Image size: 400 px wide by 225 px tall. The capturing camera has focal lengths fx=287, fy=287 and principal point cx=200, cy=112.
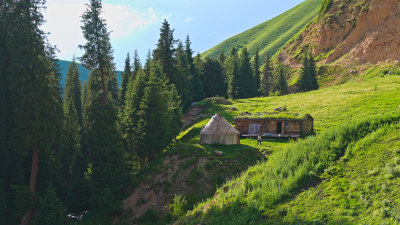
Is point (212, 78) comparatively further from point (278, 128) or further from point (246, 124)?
point (278, 128)

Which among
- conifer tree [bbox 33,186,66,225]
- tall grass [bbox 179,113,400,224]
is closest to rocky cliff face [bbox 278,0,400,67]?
tall grass [bbox 179,113,400,224]

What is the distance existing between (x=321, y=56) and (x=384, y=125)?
236 feet

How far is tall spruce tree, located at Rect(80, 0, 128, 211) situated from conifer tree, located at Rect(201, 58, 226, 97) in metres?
48.7

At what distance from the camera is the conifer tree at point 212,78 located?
74.7m

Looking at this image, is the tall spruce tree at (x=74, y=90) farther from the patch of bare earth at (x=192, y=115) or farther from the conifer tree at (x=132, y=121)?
the conifer tree at (x=132, y=121)

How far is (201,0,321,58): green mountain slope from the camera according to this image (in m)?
154

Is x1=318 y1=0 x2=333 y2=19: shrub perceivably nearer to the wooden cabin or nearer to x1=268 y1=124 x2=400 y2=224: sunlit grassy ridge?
the wooden cabin

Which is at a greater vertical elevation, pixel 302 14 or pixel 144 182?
pixel 302 14

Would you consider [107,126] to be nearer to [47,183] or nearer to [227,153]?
[47,183]

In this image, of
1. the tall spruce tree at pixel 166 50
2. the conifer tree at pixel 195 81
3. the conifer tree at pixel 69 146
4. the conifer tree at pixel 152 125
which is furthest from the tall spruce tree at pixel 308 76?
the conifer tree at pixel 69 146

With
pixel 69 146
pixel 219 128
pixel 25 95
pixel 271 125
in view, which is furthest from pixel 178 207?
pixel 69 146

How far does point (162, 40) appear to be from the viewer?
168 feet

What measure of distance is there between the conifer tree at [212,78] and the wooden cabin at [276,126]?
3814cm

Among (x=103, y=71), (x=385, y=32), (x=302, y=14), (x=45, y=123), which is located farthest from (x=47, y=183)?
(x=302, y=14)
